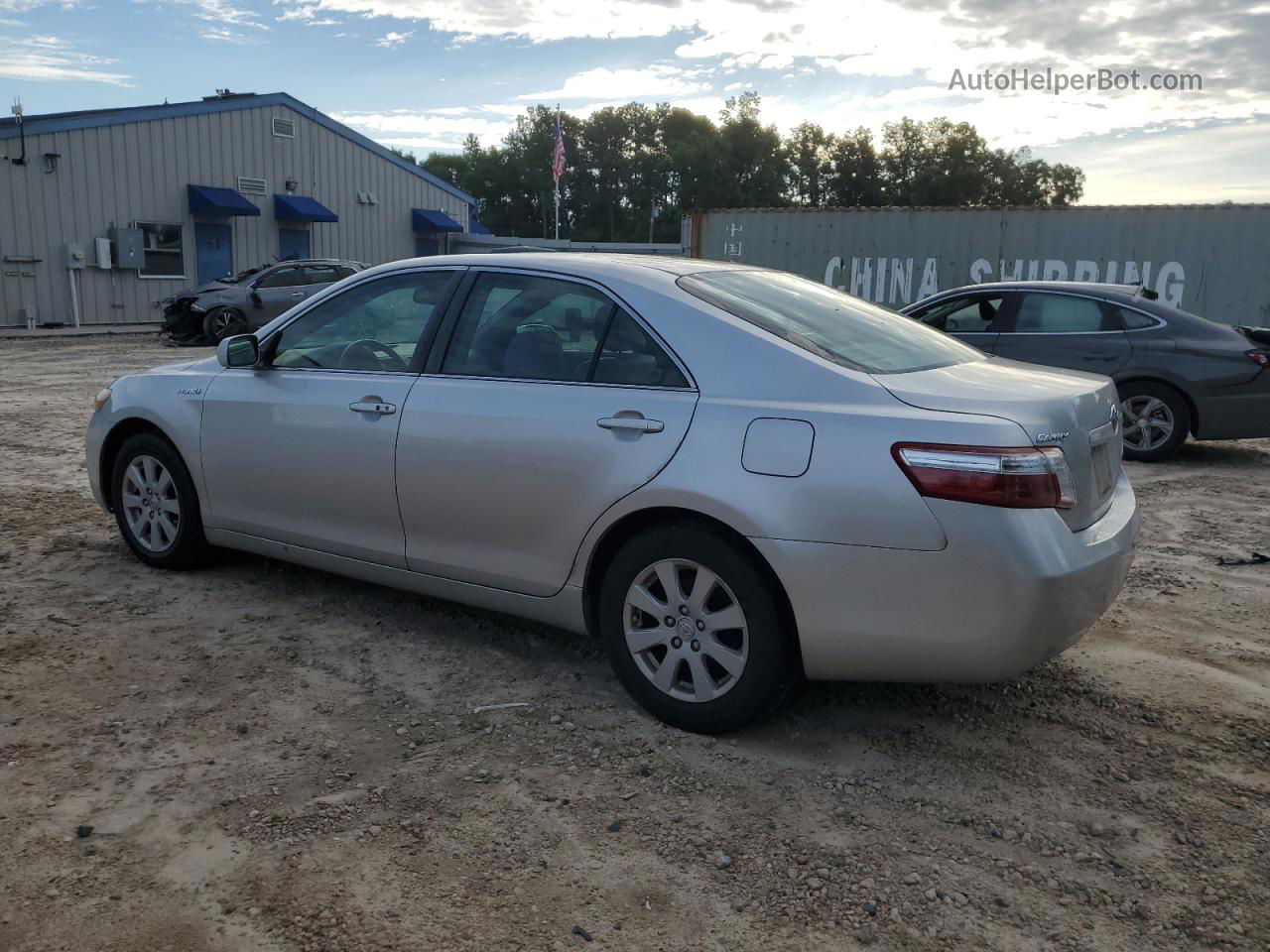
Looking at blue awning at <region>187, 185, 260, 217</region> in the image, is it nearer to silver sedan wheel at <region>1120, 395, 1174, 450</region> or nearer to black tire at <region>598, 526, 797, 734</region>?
silver sedan wheel at <region>1120, 395, 1174, 450</region>

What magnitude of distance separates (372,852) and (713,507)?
1383 mm

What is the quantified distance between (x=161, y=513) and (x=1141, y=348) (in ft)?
24.1

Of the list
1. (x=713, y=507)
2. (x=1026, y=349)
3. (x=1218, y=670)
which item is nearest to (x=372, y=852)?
(x=713, y=507)

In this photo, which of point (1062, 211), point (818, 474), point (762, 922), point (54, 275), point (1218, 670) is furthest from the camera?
point (54, 275)

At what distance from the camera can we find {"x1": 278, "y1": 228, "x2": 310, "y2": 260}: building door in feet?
94.5

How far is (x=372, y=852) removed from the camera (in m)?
2.86

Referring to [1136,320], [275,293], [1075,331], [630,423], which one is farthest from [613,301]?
[275,293]

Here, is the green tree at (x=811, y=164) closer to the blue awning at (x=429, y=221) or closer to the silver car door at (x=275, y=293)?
the blue awning at (x=429, y=221)

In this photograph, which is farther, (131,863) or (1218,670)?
(1218,670)

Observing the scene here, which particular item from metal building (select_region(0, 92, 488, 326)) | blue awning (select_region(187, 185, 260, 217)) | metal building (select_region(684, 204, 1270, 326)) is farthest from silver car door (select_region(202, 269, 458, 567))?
blue awning (select_region(187, 185, 260, 217))

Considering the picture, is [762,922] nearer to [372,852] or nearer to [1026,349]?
[372,852]

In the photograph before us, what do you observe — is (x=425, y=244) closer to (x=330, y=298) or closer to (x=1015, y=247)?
(x=1015, y=247)

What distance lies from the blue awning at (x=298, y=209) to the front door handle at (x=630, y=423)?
26510 millimetres

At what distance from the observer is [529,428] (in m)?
3.78
